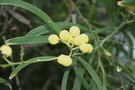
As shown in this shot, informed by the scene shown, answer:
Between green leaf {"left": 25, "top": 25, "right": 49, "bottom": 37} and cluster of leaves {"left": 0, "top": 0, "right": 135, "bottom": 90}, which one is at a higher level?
green leaf {"left": 25, "top": 25, "right": 49, "bottom": 37}

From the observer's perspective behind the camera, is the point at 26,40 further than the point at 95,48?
No

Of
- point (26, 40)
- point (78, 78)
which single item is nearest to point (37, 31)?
point (26, 40)

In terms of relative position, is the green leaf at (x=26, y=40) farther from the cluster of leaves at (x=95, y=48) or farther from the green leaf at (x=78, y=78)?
the green leaf at (x=78, y=78)

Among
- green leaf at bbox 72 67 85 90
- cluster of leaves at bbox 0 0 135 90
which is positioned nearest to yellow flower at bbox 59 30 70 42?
cluster of leaves at bbox 0 0 135 90

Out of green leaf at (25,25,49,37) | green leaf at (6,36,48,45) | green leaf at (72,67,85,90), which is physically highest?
green leaf at (25,25,49,37)

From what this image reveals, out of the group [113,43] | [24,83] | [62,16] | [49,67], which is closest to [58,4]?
[62,16]

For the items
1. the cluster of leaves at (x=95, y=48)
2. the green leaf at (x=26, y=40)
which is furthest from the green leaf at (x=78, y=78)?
the green leaf at (x=26, y=40)

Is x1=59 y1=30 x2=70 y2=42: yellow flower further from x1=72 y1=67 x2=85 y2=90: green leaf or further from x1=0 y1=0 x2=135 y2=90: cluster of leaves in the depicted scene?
x1=72 y1=67 x2=85 y2=90: green leaf

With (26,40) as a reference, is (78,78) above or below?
below

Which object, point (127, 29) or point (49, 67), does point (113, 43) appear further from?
point (49, 67)

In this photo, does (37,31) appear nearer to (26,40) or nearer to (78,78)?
(26,40)

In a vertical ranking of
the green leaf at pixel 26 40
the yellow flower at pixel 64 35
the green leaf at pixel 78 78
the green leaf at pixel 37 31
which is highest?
the green leaf at pixel 37 31

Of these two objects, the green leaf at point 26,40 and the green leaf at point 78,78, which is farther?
the green leaf at point 78,78

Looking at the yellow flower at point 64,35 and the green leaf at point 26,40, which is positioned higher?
the green leaf at point 26,40
